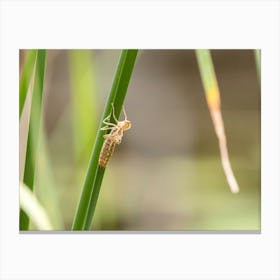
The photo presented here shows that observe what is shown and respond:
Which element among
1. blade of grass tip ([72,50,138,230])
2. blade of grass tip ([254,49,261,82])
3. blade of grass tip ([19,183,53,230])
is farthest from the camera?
blade of grass tip ([254,49,261,82])

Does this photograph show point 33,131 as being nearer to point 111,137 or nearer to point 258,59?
point 111,137

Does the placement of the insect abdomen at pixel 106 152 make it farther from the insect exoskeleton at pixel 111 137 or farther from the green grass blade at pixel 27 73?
the green grass blade at pixel 27 73

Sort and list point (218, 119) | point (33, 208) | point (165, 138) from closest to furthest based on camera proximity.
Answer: point (33, 208) → point (218, 119) → point (165, 138)

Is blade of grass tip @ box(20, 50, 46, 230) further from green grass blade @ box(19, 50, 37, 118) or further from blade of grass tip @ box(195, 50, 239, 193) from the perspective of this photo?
blade of grass tip @ box(195, 50, 239, 193)

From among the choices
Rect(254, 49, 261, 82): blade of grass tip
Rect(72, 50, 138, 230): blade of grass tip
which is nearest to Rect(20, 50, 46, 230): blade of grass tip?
Rect(72, 50, 138, 230): blade of grass tip

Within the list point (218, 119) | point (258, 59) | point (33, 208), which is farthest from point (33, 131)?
point (258, 59)
